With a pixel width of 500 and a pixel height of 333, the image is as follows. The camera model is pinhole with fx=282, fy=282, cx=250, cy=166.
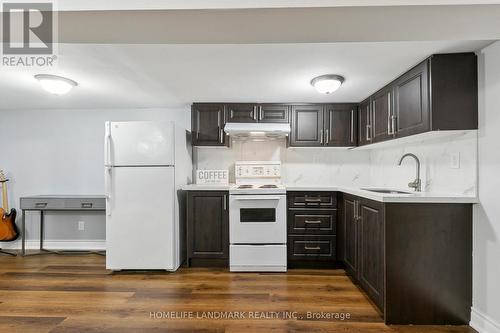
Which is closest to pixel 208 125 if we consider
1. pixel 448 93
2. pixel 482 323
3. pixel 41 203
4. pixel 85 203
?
pixel 85 203

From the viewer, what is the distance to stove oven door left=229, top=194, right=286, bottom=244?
3.23 metres

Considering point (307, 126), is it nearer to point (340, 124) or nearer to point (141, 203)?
point (340, 124)

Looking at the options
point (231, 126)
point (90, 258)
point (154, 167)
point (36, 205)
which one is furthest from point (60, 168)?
point (231, 126)

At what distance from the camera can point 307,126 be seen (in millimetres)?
3625

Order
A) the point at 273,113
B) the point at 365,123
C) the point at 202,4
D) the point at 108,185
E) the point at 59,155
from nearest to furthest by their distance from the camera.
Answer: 1. the point at 202,4
2. the point at 108,185
3. the point at 365,123
4. the point at 273,113
5. the point at 59,155

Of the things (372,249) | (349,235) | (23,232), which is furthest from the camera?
(23,232)

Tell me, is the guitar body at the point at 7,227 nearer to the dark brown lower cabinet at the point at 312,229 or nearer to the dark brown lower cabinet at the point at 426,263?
the dark brown lower cabinet at the point at 312,229

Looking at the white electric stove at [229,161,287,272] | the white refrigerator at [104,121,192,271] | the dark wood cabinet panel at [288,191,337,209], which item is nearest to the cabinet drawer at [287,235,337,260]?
the white electric stove at [229,161,287,272]

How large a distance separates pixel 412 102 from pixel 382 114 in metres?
0.56

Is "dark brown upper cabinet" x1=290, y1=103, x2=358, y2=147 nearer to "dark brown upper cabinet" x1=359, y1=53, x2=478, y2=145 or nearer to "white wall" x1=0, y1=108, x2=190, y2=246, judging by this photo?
"dark brown upper cabinet" x1=359, y1=53, x2=478, y2=145

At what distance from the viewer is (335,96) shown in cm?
328

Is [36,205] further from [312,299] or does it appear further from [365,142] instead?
[365,142]

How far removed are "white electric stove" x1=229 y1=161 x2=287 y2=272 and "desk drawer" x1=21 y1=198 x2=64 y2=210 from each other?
2.33 m

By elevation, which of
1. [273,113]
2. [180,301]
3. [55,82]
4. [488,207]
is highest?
[55,82]
